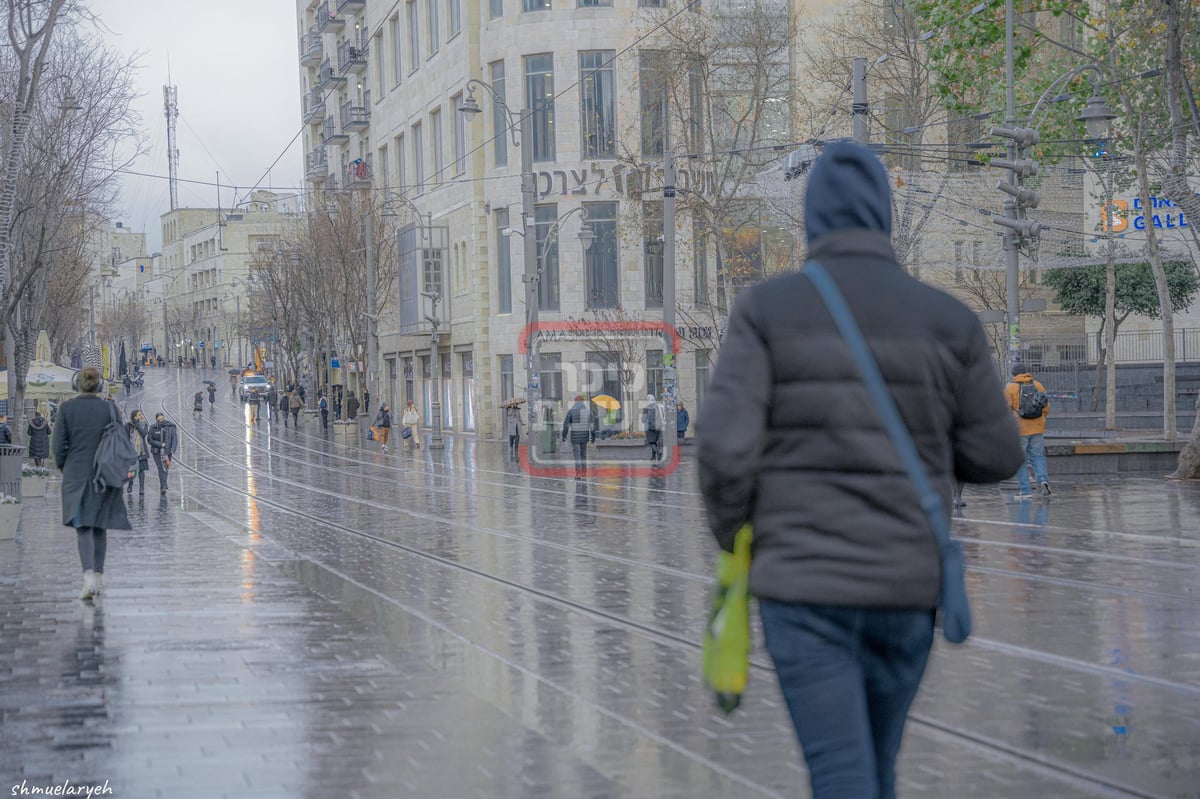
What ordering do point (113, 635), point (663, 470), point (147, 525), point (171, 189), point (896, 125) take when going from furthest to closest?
point (171, 189)
point (896, 125)
point (663, 470)
point (147, 525)
point (113, 635)

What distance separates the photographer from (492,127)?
52844 mm

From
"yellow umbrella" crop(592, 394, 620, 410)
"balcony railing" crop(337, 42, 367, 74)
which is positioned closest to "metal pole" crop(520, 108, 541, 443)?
"yellow umbrella" crop(592, 394, 620, 410)

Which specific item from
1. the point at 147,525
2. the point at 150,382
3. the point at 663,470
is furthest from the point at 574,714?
the point at 150,382

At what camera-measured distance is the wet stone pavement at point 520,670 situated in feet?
20.0

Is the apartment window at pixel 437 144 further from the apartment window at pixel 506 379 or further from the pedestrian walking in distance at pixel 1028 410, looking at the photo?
the pedestrian walking in distance at pixel 1028 410

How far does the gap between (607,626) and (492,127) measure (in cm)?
4417

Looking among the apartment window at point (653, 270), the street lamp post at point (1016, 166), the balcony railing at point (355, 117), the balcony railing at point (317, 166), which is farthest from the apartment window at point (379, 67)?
the street lamp post at point (1016, 166)

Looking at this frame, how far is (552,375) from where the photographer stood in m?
50.6

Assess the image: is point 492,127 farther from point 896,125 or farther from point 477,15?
point 896,125

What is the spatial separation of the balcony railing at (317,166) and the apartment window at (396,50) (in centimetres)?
1703

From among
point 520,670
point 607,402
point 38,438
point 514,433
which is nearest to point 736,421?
point 520,670

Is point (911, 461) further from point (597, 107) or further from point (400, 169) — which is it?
point (400, 169)

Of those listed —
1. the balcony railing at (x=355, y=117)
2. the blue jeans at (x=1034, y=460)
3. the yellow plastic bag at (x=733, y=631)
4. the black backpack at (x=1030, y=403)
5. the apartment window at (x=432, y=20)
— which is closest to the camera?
the yellow plastic bag at (x=733, y=631)

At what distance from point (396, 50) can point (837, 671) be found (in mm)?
64932
